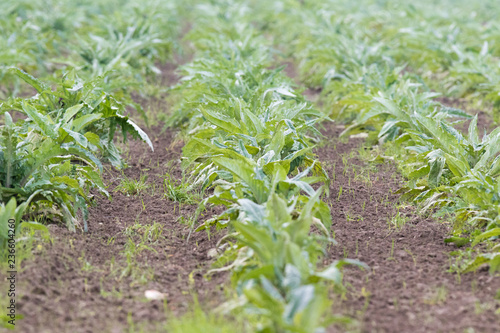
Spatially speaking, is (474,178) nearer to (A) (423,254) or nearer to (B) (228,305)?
(A) (423,254)

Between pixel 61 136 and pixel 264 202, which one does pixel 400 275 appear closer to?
pixel 264 202

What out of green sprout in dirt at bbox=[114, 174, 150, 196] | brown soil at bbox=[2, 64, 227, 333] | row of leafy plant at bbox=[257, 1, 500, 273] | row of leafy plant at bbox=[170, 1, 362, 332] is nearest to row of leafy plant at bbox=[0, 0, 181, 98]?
green sprout in dirt at bbox=[114, 174, 150, 196]

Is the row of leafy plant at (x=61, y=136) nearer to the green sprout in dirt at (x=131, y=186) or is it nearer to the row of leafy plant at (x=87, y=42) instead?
the row of leafy plant at (x=87, y=42)

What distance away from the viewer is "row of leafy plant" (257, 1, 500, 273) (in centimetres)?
355

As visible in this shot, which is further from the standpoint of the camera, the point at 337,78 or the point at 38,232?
the point at 337,78

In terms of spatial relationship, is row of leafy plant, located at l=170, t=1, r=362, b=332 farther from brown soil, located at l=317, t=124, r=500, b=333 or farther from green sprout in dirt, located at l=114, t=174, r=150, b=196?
green sprout in dirt, located at l=114, t=174, r=150, b=196

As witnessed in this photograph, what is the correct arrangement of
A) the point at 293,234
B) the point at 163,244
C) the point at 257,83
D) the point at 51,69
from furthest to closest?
the point at 51,69, the point at 257,83, the point at 163,244, the point at 293,234

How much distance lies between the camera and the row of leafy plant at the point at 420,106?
3.55 m

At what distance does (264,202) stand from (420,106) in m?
2.73

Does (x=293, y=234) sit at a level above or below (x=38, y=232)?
above

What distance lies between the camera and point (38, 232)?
11.4 ft

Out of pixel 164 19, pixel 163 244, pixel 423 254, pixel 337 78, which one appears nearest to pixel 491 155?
pixel 423 254

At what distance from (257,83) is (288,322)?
3794mm

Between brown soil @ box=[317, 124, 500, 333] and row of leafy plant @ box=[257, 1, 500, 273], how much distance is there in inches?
5.7
